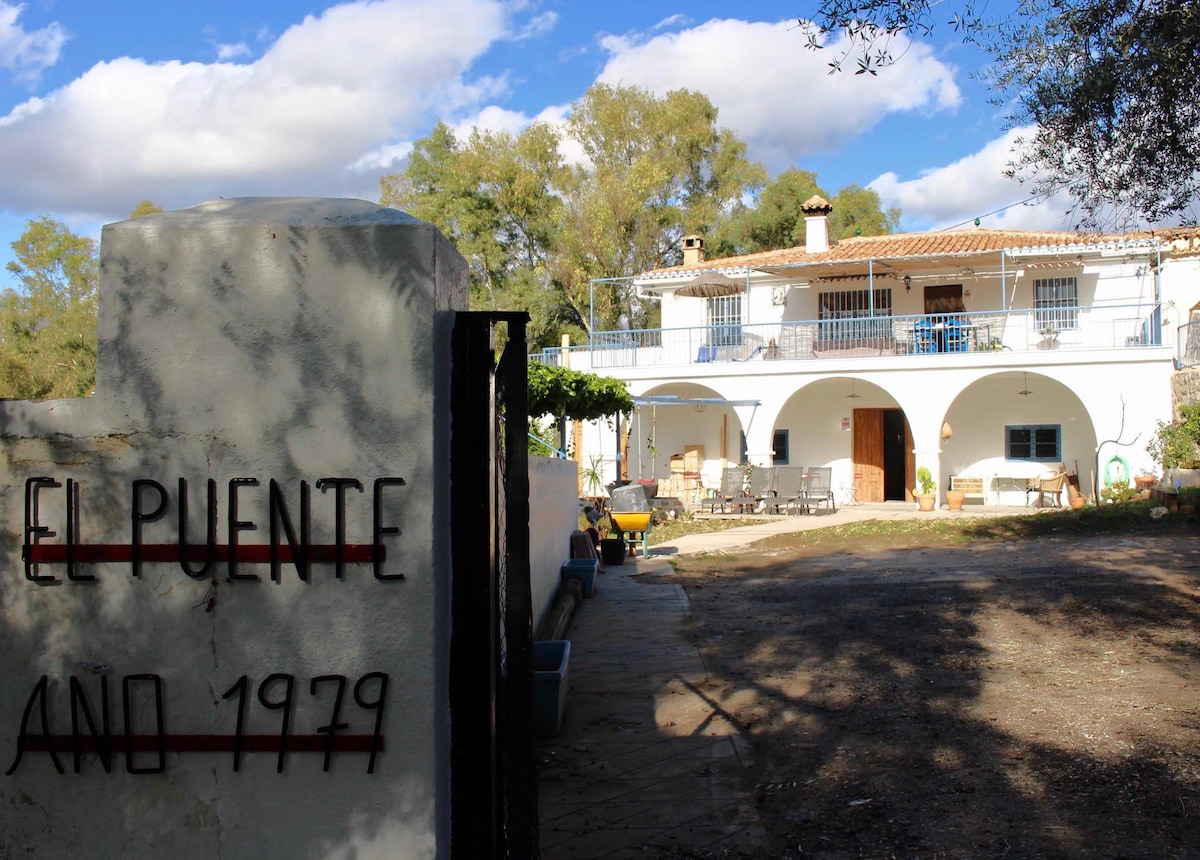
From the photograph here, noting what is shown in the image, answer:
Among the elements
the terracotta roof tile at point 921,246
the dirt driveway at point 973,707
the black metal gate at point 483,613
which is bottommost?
the dirt driveway at point 973,707

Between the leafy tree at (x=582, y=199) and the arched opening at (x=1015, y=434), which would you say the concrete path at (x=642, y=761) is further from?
the leafy tree at (x=582, y=199)

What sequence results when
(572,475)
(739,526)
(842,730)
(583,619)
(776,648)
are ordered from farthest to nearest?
(739,526), (572,475), (583,619), (776,648), (842,730)

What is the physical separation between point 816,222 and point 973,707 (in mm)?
22253

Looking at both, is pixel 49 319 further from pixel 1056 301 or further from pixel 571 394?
pixel 1056 301

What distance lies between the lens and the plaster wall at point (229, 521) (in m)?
2.67

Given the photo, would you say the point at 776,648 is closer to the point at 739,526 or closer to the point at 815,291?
the point at 739,526

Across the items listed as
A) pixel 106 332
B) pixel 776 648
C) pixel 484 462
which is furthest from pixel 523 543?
pixel 776 648

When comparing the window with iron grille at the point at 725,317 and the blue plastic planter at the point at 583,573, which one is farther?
the window with iron grille at the point at 725,317

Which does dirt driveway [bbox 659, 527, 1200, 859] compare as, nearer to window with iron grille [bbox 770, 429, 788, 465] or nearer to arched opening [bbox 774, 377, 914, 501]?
arched opening [bbox 774, 377, 914, 501]

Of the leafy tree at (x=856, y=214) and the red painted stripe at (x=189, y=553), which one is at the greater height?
the leafy tree at (x=856, y=214)

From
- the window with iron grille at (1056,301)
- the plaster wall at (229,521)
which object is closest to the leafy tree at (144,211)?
the plaster wall at (229,521)

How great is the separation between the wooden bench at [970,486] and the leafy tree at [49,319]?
17.3 m

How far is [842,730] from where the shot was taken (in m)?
5.14

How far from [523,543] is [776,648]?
16.1ft
